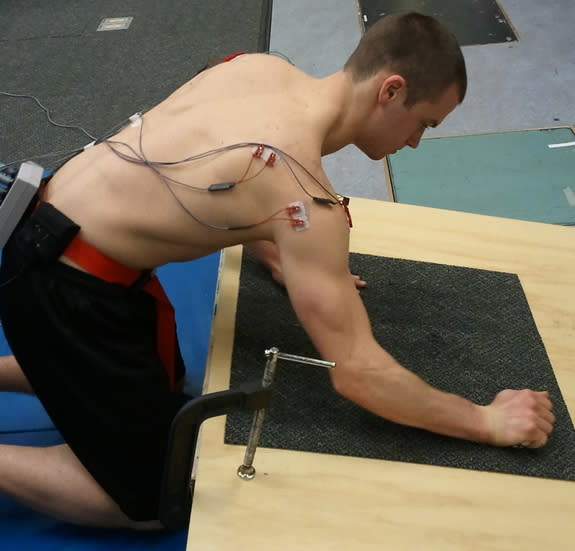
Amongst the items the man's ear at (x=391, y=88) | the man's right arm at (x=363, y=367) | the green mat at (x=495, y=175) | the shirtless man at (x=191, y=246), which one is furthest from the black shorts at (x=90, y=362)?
the green mat at (x=495, y=175)

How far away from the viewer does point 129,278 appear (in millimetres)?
1198

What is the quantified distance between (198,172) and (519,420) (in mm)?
788

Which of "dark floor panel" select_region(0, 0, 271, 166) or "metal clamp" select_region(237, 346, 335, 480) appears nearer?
"metal clamp" select_region(237, 346, 335, 480)

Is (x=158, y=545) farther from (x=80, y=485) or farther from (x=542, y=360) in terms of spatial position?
(x=542, y=360)

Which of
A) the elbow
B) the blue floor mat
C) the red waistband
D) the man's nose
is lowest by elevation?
the blue floor mat

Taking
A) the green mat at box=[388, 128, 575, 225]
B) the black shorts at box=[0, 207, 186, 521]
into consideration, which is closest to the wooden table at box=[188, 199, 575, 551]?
the black shorts at box=[0, 207, 186, 521]

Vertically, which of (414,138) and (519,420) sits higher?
(414,138)

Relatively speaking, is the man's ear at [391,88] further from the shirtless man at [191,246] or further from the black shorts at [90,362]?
the black shorts at [90,362]

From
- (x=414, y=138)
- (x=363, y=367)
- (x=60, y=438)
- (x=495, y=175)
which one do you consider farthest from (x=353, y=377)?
(x=495, y=175)

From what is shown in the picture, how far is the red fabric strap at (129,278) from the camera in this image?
1.14m

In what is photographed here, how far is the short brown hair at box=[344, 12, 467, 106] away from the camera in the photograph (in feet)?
3.76

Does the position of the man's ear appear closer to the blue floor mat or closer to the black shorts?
the black shorts

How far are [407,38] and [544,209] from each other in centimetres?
146

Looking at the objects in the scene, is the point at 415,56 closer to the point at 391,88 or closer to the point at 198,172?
the point at 391,88
